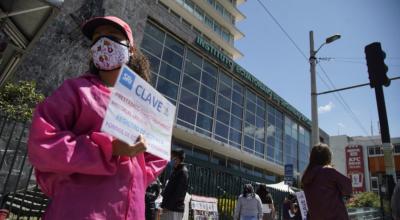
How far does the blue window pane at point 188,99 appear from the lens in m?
18.8

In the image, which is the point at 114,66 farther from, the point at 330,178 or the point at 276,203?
the point at 276,203

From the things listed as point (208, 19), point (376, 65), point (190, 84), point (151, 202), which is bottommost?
point (151, 202)

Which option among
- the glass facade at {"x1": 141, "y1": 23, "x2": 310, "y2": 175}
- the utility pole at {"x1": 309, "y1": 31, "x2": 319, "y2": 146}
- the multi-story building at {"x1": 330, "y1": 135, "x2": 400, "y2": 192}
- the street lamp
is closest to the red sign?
the multi-story building at {"x1": 330, "y1": 135, "x2": 400, "y2": 192}

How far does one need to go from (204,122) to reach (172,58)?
4670 millimetres

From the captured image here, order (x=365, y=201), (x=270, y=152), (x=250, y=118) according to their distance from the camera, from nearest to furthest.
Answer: (x=250, y=118), (x=365, y=201), (x=270, y=152)

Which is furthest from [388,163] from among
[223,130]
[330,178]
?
[223,130]

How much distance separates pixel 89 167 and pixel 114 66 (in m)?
0.58

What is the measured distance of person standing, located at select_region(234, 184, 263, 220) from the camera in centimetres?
705

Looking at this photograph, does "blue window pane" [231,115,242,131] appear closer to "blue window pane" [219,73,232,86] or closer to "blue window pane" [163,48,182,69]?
"blue window pane" [219,73,232,86]

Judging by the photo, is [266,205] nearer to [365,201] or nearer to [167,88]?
[167,88]

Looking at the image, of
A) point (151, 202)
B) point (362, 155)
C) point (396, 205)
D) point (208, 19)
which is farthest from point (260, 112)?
point (362, 155)

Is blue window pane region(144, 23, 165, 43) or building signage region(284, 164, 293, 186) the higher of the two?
blue window pane region(144, 23, 165, 43)

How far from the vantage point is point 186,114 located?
1870 centimetres

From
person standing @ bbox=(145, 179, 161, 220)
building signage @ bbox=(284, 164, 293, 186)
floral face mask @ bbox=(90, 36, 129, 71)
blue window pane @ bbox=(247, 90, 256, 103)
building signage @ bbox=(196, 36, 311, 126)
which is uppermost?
building signage @ bbox=(196, 36, 311, 126)
